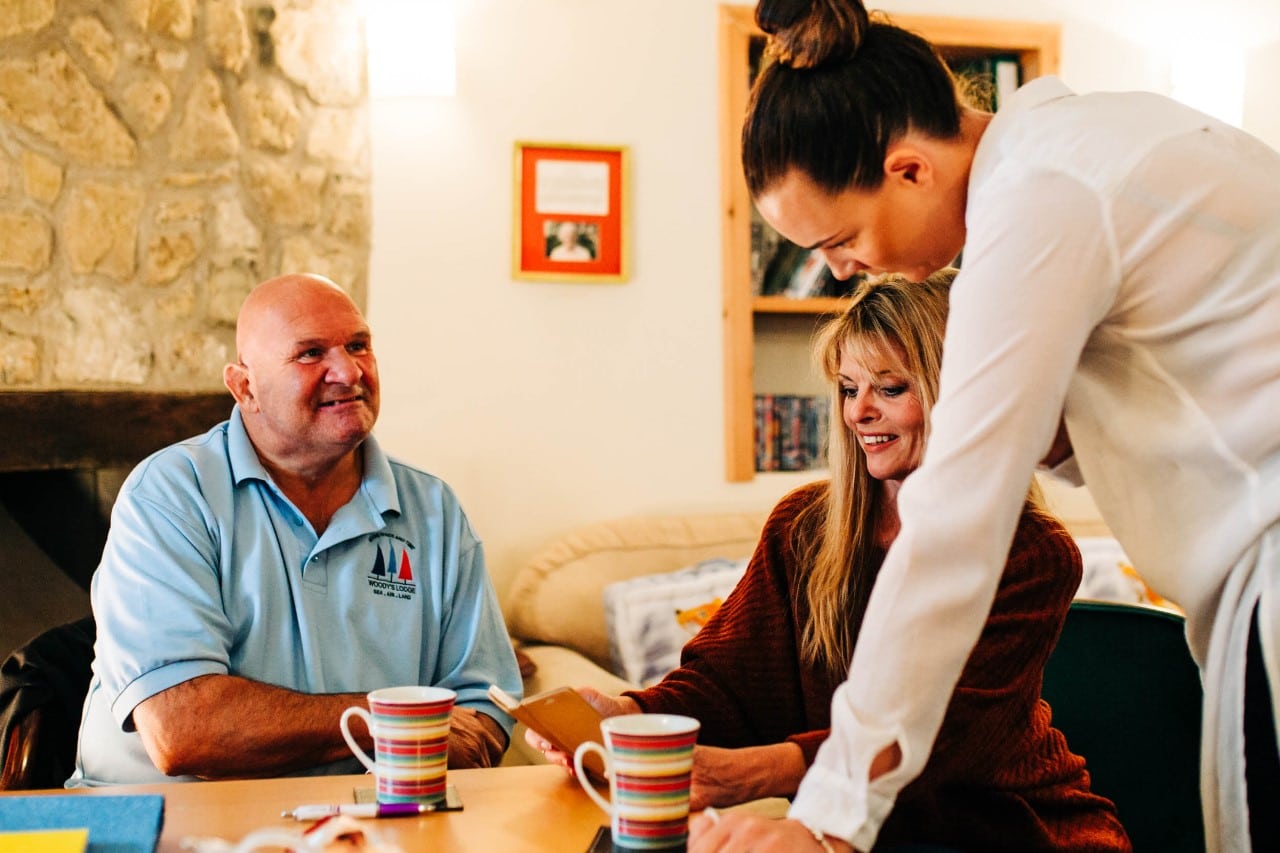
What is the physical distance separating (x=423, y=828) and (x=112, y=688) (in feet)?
2.36

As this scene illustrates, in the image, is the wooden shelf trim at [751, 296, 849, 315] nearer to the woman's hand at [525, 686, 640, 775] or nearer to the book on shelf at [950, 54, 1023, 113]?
the book on shelf at [950, 54, 1023, 113]

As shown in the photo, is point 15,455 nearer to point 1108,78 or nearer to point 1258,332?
point 1258,332

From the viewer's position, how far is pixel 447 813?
4.09 feet

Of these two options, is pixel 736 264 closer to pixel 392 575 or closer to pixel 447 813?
pixel 392 575

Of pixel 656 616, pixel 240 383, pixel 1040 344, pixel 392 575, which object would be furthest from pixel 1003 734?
pixel 656 616

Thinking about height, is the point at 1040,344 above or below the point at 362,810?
above

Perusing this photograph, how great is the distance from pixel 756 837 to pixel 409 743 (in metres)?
0.42

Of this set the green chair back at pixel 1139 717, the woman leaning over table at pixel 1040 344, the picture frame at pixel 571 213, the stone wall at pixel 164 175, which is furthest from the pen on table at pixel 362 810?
the picture frame at pixel 571 213

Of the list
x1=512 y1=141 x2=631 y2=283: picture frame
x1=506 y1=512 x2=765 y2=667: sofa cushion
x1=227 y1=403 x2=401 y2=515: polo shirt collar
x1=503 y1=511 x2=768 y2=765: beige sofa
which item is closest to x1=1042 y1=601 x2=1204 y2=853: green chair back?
x1=227 y1=403 x2=401 y2=515: polo shirt collar

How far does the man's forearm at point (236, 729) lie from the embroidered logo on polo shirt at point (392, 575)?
0.78 ft

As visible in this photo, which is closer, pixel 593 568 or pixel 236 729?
pixel 236 729

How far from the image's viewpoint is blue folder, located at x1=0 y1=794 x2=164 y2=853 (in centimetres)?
107

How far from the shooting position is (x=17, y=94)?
2.88 m

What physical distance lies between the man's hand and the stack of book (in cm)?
185
